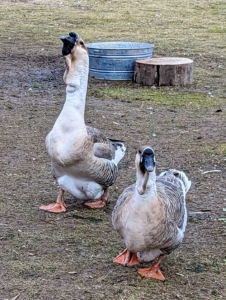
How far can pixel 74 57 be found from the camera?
15.9 feet

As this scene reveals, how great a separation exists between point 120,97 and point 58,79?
1.32 meters

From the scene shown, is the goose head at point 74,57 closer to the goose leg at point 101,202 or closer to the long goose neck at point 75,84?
the long goose neck at point 75,84

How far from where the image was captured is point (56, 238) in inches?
179

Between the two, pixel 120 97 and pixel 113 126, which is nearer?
pixel 113 126

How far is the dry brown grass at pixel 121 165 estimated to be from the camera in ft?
12.9

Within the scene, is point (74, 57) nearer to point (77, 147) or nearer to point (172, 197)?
point (77, 147)

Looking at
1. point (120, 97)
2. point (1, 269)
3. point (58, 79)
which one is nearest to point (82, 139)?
point (1, 269)

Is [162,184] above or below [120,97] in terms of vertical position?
above

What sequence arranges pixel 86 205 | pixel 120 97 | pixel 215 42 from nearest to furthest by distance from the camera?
pixel 86 205 < pixel 120 97 < pixel 215 42

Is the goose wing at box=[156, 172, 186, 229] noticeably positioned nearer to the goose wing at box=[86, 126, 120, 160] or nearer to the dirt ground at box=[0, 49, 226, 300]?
the dirt ground at box=[0, 49, 226, 300]

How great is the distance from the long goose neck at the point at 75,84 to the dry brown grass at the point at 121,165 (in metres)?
0.85

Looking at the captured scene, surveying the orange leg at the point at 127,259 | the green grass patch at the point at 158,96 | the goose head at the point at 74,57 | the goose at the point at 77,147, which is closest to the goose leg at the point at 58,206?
the goose at the point at 77,147

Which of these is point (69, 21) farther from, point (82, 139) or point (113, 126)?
point (82, 139)

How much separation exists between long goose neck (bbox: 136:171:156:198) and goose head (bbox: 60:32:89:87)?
1.52m
